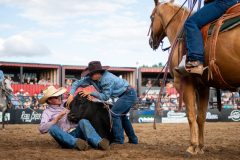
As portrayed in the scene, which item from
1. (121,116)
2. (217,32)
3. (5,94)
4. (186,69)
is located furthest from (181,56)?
(5,94)

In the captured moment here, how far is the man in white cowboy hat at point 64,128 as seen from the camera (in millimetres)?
7057

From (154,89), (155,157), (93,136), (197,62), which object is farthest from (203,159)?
(154,89)

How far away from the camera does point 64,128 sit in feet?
24.8

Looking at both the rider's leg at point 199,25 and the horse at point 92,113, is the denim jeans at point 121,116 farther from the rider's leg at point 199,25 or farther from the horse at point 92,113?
the rider's leg at point 199,25

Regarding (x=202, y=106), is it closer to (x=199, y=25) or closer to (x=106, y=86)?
(x=199, y=25)

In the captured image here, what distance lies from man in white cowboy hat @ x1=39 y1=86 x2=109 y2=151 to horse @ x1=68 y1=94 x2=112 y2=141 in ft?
0.40

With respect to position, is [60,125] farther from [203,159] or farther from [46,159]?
[203,159]

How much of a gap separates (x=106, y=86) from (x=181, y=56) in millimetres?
1553

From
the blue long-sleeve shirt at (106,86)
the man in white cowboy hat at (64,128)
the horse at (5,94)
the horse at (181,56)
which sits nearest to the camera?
the horse at (181,56)

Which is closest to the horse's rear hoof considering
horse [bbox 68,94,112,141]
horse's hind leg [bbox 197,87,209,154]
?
horse's hind leg [bbox 197,87,209,154]

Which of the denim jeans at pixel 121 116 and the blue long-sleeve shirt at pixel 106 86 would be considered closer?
the blue long-sleeve shirt at pixel 106 86

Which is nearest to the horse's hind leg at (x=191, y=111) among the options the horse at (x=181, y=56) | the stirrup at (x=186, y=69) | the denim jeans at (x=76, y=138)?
the horse at (x=181, y=56)

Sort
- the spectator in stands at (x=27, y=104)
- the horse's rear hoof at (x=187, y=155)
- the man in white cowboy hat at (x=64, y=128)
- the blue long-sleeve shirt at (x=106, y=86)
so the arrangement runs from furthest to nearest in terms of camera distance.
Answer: the spectator in stands at (x=27, y=104) → the blue long-sleeve shirt at (x=106, y=86) → the man in white cowboy hat at (x=64, y=128) → the horse's rear hoof at (x=187, y=155)

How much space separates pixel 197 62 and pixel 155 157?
1.45 meters
